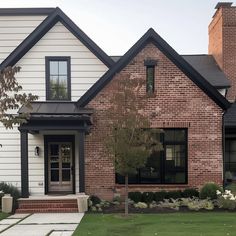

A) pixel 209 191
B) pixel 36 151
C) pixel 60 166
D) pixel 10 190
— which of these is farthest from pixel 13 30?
pixel 209 191

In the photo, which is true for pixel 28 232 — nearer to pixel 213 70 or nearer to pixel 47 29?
pixel 47 29

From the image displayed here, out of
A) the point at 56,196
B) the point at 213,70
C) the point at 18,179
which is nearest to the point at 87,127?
the point at 56,196

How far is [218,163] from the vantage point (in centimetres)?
1608

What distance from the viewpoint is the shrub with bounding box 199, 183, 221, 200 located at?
48.6 ft

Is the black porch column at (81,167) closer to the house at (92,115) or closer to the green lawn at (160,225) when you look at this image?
the house at (92,115)

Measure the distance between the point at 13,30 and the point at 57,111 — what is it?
16.3ft

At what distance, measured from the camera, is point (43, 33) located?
17.1 m

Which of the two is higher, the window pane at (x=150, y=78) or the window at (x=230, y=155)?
the window pane at (x=150, y=78)

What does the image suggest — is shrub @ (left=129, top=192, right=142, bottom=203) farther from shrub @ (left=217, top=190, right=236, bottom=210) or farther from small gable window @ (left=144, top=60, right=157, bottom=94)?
small gable window @ (left=144, top=60, right=157, bottom=94)

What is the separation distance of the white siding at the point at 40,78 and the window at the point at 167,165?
281cm

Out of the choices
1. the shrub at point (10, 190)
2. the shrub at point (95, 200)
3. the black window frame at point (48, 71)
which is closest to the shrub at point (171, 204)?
the shrub at point (95, 200)

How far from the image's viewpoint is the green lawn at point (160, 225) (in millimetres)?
10273

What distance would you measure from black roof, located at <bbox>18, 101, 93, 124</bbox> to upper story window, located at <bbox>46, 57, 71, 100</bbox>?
0.40 meters

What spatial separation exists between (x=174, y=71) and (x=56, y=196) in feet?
21.7
